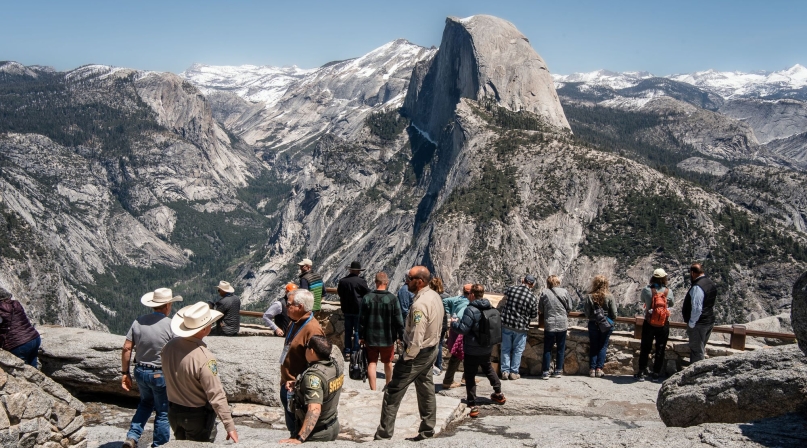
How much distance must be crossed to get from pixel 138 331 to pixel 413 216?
6875 inches

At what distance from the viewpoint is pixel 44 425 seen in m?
9.58

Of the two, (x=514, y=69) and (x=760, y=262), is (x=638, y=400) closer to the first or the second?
(x=760, y=262)

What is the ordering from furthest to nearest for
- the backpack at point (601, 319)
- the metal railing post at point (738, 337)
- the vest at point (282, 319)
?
the vest at point (282, 319) → the metal railing post at point (738, 337) → the backpack at point (601, 319)

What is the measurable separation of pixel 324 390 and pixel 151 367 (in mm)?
3423

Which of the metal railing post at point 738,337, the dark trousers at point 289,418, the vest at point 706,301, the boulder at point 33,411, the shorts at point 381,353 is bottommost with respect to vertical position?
the boulder at point 33,411

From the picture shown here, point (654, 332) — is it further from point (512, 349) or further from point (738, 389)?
point (738, 389)

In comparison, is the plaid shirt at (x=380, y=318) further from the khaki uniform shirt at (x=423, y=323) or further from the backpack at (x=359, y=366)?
the khaki uniform shirt at (x=423, y=323)

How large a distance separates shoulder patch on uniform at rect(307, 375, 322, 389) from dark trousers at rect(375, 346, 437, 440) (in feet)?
6.81

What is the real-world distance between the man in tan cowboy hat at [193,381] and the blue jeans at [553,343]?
28.7 ft

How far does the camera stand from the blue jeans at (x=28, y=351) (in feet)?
38.2

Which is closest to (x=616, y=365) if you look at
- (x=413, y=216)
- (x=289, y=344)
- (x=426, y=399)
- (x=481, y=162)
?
(x=426, y=399)

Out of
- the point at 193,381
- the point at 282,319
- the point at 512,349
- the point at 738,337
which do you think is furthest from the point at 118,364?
the point at 738,337

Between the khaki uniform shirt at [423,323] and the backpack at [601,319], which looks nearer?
the khaki uniform shirt at [423,323]

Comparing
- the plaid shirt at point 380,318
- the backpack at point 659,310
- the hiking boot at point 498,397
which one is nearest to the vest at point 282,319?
the plaid shirt at point 380,318
